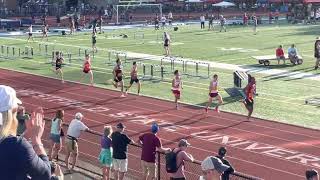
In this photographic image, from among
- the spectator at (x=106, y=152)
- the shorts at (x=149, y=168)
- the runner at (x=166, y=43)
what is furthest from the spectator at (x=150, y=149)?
the runner at (x=166, y=43)

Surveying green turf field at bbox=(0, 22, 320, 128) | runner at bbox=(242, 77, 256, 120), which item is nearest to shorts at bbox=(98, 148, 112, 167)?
runner at bbox=(242, 77, 256, 120)

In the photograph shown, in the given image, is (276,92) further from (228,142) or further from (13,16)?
(13,16)

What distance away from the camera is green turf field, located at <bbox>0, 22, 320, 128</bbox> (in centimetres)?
2230

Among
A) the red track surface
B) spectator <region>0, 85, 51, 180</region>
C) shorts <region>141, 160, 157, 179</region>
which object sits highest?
spectator <region>0, 85, 51, 180</region>

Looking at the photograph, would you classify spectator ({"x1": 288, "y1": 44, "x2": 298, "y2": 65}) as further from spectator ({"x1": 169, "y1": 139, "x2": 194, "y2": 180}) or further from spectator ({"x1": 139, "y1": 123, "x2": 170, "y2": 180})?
spectator ({"x1": 169, "y1": 139, "x2": 194, "y2": 180})

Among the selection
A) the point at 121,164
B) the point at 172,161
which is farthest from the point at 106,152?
the point at 172,161

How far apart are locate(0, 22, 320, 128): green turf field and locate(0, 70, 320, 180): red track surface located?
1.34 metres

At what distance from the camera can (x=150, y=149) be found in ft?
39.3

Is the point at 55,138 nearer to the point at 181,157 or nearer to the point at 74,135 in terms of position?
the point at 74,135

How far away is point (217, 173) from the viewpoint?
8430 millimetres

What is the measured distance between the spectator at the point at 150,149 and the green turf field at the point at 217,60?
8.14 meters

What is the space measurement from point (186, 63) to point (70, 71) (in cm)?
630

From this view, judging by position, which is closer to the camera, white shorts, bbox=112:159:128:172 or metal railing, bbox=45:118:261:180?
white shorts, bbox=112:159:128:172

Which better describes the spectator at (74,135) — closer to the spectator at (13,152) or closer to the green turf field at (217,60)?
the green turf field at (217,60)
